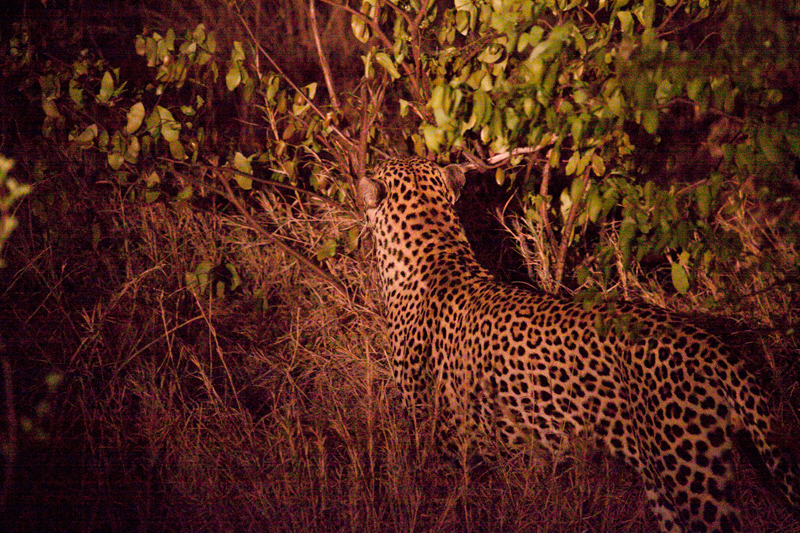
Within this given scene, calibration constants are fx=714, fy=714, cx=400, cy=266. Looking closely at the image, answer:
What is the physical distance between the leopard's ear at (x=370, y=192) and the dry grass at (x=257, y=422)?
0.70 metres

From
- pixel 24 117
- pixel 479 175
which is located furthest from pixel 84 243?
pixel 479 175

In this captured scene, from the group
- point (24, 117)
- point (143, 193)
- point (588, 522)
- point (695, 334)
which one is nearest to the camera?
point (695, 334)

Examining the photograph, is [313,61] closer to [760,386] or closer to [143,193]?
[143,193]

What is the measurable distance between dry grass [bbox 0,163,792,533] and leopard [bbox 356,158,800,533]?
17cm

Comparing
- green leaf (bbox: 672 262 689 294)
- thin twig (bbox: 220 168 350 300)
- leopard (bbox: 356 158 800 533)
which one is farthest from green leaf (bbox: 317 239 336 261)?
green leaf (bbox: 672 262 689 294)

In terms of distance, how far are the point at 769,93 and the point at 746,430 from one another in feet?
5.02

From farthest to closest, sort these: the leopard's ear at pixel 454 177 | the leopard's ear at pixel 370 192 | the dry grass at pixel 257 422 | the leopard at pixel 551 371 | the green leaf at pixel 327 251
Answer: the green leaf at pixel 327 251, the leopard's ear at pixel 454 177, the leopard's ear at pixel 370 192, the dry grass at pixel 257 422, the leopard at pixel 551 371

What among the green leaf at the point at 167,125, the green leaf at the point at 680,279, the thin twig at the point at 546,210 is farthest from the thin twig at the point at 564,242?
the green leaf at the point at 167,125

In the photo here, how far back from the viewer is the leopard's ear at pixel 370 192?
3.67 metres

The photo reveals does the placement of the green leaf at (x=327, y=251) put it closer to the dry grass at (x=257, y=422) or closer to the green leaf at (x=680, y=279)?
the dry grass at (x=257, y=422)

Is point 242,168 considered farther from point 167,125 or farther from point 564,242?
point 564,242

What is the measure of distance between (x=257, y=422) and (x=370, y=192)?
4.20ft

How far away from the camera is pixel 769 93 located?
10.3 feet

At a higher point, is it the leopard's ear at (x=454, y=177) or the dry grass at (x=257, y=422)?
the leopard's ear at (x=454, y=177)
